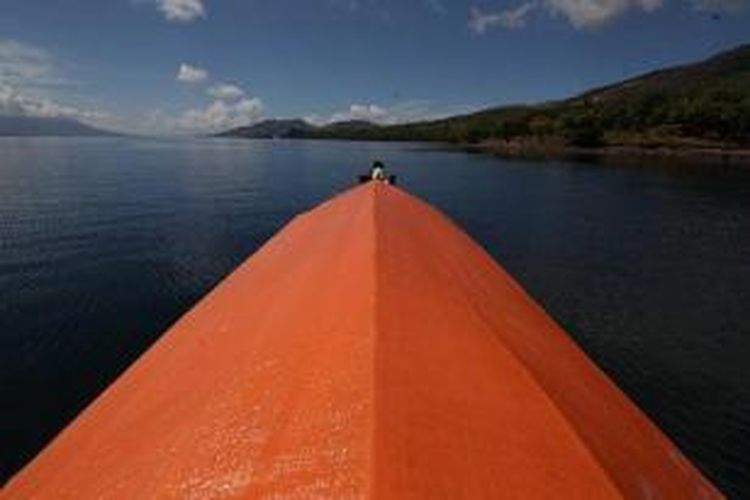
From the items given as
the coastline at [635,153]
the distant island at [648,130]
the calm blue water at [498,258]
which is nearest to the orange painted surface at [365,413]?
the calm blue water at [498,258]

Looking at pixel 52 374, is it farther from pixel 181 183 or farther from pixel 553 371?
pixel 181 183

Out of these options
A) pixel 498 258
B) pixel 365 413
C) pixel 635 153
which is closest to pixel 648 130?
pixel 635 153

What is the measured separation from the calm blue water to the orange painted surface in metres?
5.83

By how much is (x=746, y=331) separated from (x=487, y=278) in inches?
507

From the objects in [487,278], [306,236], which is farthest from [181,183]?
[487,278]

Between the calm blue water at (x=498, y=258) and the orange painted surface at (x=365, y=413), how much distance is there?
5828 mm

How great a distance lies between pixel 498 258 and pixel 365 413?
2949 cm

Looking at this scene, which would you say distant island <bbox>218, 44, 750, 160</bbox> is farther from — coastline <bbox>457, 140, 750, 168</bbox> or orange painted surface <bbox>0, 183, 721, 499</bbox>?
orange painted surface <bbox>0, 183, 721, 499</bbox>

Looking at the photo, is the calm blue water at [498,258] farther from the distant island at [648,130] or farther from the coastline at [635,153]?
the distant island at [648,130]

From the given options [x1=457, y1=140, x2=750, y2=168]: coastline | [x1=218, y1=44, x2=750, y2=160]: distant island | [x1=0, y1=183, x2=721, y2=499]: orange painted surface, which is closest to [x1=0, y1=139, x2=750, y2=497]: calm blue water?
[x1=0, y1=183, x2=721, y2=499]: orange painted surface

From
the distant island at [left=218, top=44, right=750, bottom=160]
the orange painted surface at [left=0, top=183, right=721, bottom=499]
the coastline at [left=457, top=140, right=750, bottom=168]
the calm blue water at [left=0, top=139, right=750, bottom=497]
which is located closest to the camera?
the orange painted surface at [left=0, top=183, right=721, bottom=499]

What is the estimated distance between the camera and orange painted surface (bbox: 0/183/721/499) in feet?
20.2

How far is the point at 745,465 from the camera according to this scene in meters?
14.5

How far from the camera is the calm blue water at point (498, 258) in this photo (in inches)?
683
